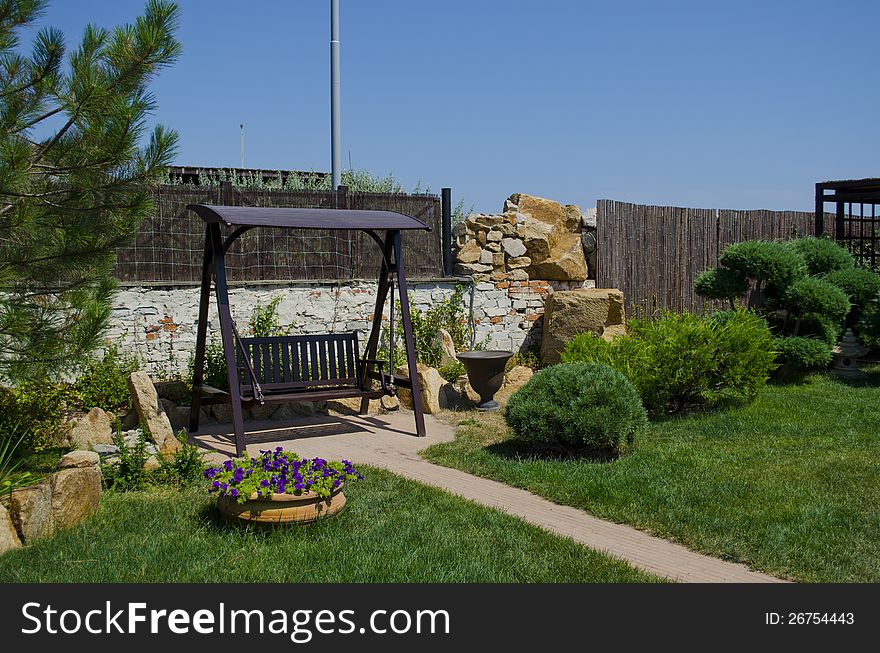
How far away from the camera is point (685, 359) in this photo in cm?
848

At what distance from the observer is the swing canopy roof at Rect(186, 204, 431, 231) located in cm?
723

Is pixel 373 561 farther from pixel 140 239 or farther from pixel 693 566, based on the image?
pixel 140 239

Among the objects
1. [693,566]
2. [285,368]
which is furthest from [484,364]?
[693,566]

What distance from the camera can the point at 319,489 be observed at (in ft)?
16.7

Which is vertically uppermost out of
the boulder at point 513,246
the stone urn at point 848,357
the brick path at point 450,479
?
the boulder at point 513,246

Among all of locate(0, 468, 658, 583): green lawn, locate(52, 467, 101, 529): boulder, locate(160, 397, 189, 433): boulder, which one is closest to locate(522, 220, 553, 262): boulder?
locate(160, 397, 189, 433): boulder

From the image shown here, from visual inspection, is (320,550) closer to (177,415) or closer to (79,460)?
(79,460)

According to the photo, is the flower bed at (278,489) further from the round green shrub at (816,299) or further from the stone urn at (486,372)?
the round green shrub at (816,299)

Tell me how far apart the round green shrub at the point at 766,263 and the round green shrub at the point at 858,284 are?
0.85 m

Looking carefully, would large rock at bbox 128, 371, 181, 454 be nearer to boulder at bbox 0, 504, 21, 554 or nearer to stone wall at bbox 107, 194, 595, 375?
boulder at bbox 0, 504, 21, 554

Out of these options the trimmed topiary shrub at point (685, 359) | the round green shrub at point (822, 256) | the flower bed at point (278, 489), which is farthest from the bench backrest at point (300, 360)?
the round green shrub at point (822, 256)

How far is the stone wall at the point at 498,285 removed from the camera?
10016mm

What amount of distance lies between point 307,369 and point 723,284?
Result: 208 inches
